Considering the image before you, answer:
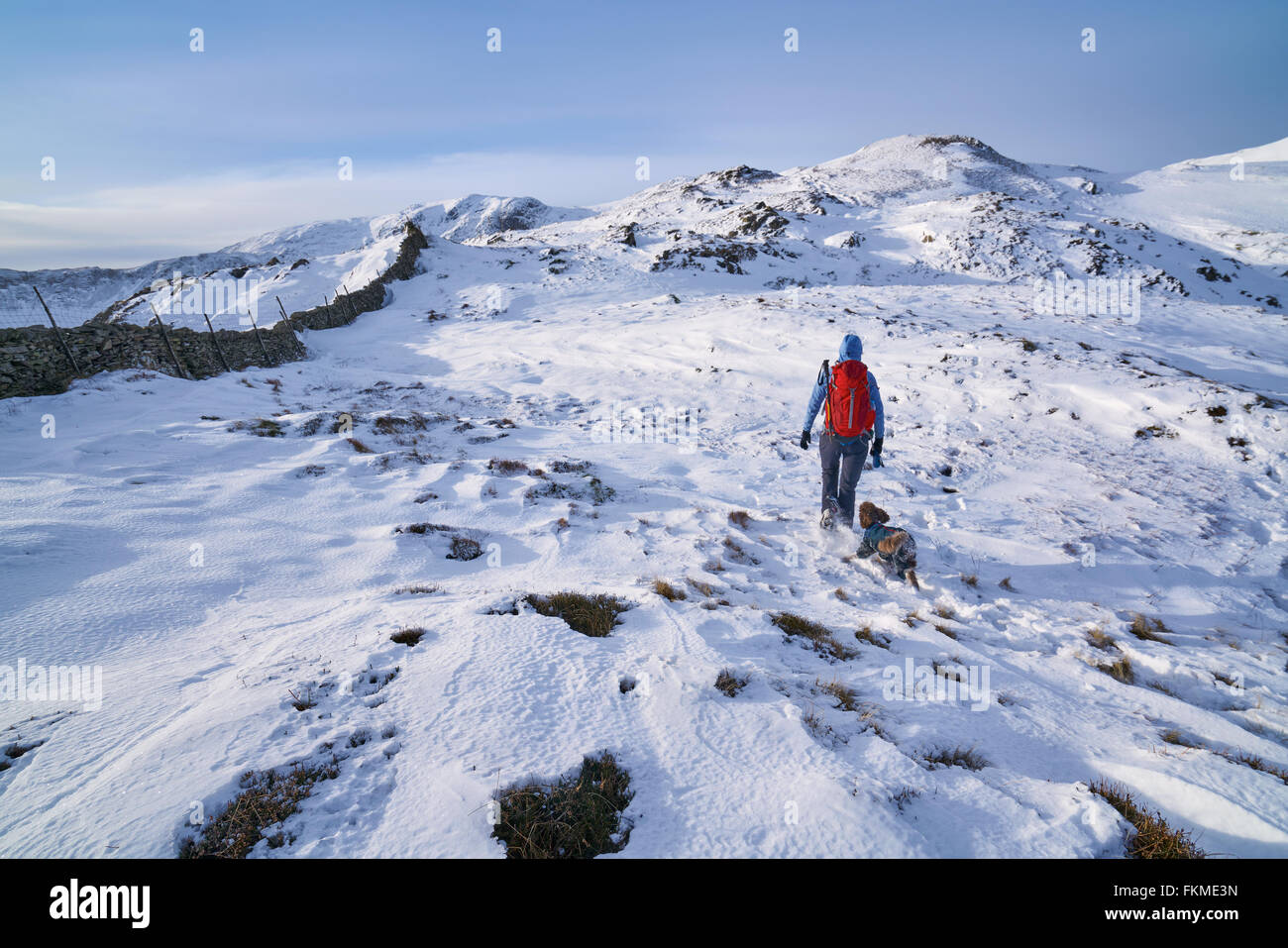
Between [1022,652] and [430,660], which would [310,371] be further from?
[1022,652]

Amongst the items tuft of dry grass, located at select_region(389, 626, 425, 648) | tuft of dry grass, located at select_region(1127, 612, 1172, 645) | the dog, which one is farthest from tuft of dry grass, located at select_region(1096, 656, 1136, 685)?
tuft of dry grass, located at select_region(389, 626, 425, 648)

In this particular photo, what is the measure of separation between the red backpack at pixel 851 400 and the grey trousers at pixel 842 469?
21 centimetres

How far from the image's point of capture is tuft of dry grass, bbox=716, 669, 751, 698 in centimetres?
371

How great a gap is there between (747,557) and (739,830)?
441 cm

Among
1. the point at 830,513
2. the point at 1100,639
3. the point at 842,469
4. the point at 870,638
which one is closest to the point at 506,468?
the point at 830,513

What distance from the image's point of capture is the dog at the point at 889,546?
6.35 m

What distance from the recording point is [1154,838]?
2.51 meters

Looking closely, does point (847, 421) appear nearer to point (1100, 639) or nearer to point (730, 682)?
point (1100, 639)

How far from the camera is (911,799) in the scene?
9.08 feet

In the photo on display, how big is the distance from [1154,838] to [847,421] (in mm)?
5028

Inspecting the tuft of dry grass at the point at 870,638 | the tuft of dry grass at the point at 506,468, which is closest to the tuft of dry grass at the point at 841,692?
the tuft of dry grass at the point at 870,638

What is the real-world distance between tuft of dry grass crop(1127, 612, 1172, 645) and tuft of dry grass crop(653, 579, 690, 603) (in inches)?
201

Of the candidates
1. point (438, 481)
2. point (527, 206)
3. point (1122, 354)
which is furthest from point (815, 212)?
point (527, 206)

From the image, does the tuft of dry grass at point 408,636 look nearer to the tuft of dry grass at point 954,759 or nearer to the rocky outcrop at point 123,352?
the tuft of dry grass at point 954,759
